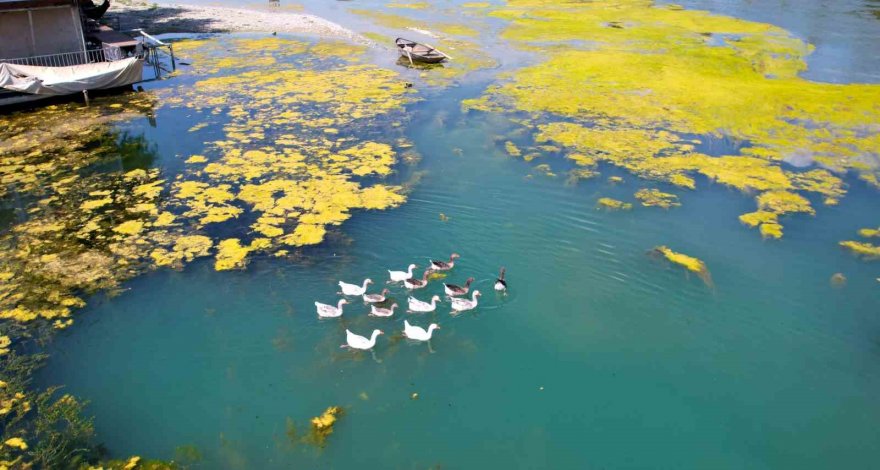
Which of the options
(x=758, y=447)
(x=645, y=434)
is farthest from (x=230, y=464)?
(x=758, y=447)

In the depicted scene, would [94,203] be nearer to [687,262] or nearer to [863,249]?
[687,262]

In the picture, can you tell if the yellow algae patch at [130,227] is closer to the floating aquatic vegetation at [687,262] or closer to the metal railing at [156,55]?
the floating aquatic vegetation at [687,262]

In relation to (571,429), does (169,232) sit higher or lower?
higher

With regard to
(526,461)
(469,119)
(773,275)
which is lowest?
(526,461)

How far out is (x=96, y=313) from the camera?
12.9 m

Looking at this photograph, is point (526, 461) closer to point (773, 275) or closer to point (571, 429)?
point (571, 429)

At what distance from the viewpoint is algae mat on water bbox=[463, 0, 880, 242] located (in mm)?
19312

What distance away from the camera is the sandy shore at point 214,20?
3856cm

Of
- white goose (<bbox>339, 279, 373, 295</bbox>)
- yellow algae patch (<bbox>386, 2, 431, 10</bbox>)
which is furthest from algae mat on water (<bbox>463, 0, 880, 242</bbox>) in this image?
yellow algae patch (<bbox>386, 2, 431, 10</bbox>)

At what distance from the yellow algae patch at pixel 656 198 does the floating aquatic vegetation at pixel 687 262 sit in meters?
2.36

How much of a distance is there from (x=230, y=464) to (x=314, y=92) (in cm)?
1974

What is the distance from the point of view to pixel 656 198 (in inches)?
694

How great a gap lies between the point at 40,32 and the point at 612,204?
946 inches

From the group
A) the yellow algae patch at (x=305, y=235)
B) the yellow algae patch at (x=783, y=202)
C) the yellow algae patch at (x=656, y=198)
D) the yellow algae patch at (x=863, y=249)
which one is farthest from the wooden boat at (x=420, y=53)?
the yellow algae patch at (x=863, y=249)
